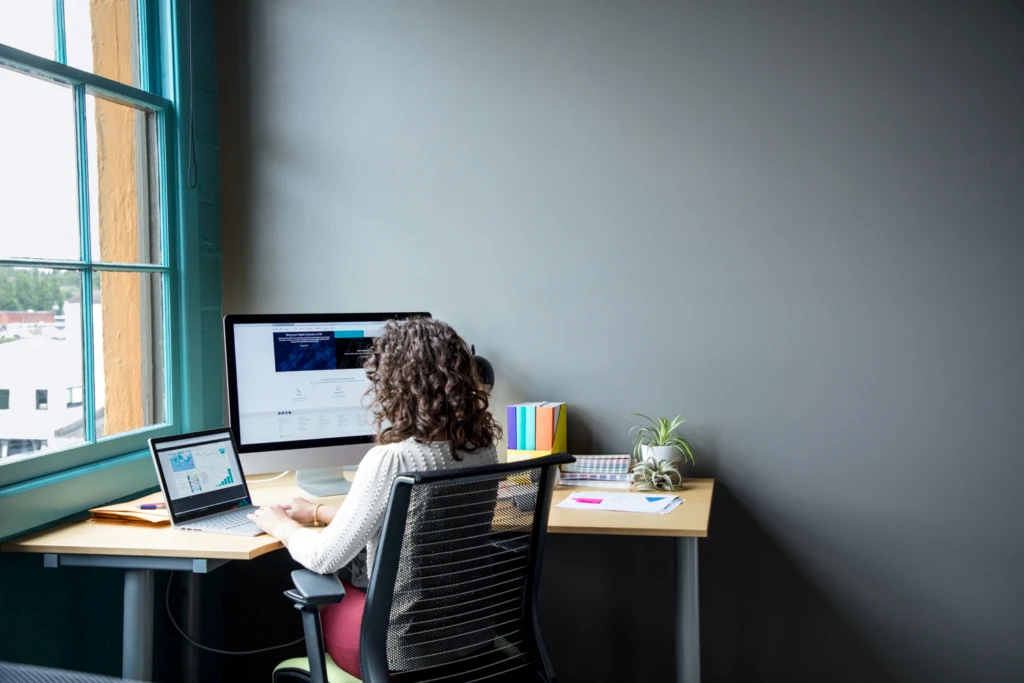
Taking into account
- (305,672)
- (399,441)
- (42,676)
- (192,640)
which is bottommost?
(192,640)

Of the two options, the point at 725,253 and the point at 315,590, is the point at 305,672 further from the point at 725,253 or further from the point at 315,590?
the point at 725,253

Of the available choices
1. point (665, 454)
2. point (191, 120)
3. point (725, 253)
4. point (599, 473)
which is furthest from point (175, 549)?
point (725, 253)

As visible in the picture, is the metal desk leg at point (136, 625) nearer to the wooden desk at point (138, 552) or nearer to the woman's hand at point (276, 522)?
the wooden desk at point (138, 552)

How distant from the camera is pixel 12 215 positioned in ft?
7.75

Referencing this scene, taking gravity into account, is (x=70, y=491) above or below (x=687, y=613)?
above

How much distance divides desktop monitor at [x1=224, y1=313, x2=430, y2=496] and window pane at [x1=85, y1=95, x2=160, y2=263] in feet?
1.79

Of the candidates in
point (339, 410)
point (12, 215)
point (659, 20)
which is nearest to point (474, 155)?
point (659, 20)

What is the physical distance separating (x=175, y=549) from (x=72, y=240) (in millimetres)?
1067

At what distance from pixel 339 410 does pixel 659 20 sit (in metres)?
1.63

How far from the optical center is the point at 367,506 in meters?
1.85

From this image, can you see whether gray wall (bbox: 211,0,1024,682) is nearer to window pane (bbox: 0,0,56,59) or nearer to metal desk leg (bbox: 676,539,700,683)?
metal desk leg (bbox: 676,539,700,683)

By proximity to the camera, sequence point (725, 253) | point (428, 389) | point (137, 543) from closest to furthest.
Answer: point (428, 389)
point (137, 543)
point (725, 253)

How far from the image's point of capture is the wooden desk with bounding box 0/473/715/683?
2.06 meters

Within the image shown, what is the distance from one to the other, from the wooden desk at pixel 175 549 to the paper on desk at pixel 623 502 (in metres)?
0.04
